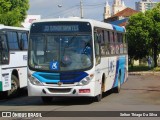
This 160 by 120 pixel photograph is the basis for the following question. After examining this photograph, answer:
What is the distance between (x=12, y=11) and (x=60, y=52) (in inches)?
1019

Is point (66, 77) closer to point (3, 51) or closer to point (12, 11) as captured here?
point (3, 51)

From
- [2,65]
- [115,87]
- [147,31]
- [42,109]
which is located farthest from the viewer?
[147,31]

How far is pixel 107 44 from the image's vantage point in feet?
65.8

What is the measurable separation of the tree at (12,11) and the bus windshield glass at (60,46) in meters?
22.0

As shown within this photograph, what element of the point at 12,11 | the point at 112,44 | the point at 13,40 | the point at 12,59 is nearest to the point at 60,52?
the point at 12,59

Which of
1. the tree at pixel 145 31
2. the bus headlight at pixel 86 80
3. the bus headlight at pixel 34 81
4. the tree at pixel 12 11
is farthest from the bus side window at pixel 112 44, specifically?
the tree at pixel 145 31

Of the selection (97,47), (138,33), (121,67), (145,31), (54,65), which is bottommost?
(121,67)

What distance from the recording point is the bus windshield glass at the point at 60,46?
17203 millimetres

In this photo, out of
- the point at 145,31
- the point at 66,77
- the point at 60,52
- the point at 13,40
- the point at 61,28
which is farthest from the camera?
the point at 145,31

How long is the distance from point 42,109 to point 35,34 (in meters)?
3.16

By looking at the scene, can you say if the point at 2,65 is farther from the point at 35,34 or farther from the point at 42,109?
the point at 42,109

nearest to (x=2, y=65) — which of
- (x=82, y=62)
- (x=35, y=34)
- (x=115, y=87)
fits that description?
(x=35, y=34)

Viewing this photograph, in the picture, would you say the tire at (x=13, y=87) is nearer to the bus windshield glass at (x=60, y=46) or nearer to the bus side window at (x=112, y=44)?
the bus windshield glass at (x=60, y=46)

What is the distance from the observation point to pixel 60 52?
56.9ft
